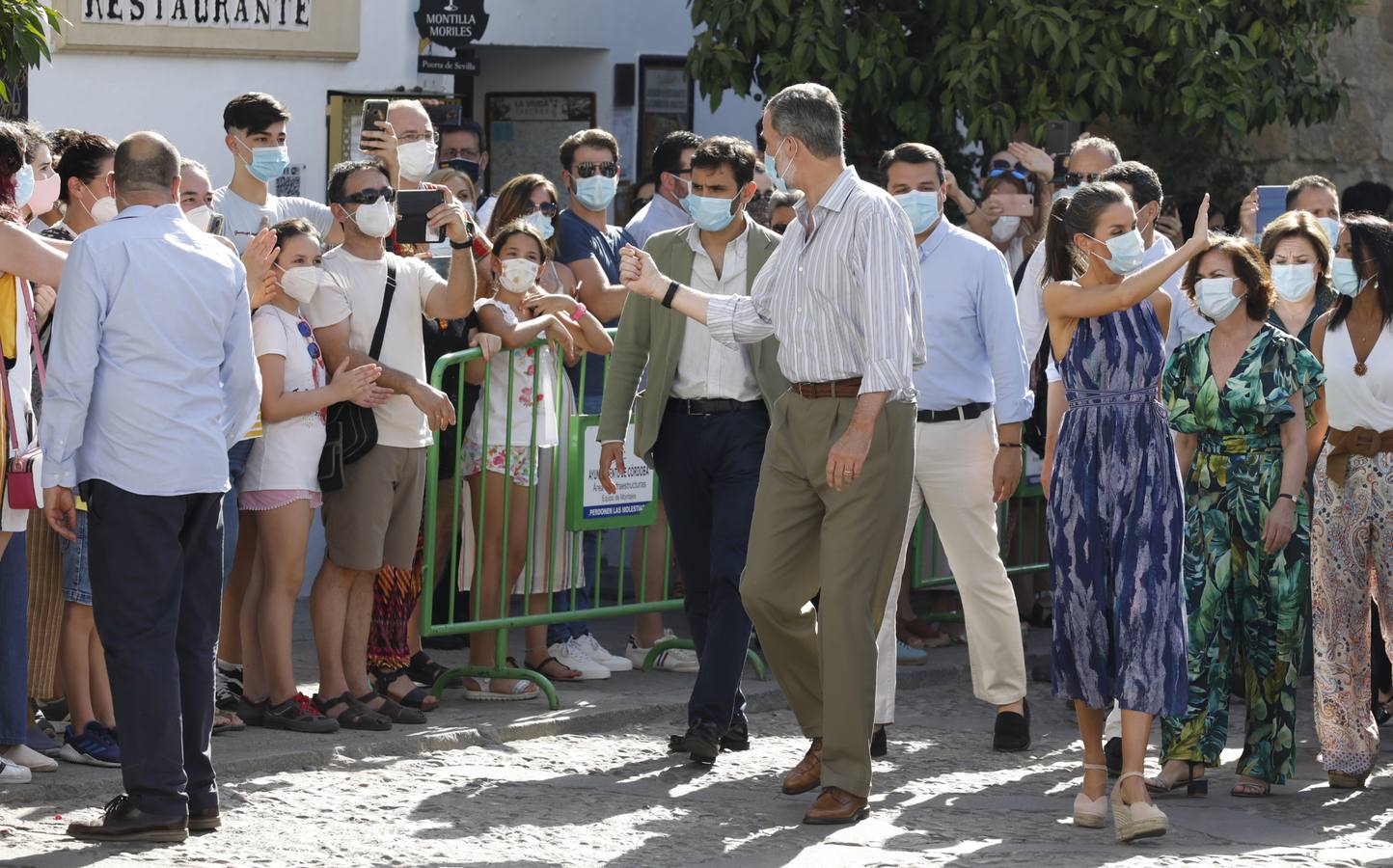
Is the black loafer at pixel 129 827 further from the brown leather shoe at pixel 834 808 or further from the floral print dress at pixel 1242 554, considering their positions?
the floral print dress at pixel 1242 554

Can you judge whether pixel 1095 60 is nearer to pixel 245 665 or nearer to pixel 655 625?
pixel 655 625

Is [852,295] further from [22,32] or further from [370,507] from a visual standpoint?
[22,32]

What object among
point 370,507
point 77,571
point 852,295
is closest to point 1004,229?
point 370,507

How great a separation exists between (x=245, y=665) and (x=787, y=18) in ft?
18.5

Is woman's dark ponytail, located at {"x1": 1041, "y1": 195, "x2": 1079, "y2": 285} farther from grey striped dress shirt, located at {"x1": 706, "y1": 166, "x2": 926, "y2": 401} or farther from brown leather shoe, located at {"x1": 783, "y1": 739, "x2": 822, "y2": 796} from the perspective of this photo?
brown leather shoe, located at {"x1": 783, "y1": 739, "x2": 822, "y2": 796}

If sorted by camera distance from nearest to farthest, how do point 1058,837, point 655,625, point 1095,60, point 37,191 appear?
point 1058,837
point 37,191
point 655,625
point 1095,60

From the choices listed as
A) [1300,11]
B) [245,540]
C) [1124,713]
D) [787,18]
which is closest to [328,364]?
[245,540]

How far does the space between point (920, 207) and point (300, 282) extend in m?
2.27

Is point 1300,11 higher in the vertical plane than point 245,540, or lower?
higher

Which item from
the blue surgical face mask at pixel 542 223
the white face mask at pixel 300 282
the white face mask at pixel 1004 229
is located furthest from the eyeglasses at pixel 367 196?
the white face mask at pixel 1004 229

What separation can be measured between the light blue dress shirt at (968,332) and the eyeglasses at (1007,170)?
2829mm

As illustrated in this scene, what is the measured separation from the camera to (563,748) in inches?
326

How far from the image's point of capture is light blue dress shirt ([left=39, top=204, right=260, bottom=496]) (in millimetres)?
6488

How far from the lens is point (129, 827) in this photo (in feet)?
21.6
